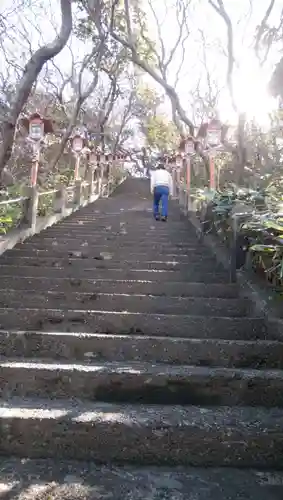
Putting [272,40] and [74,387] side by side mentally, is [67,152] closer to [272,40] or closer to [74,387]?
[272,40]

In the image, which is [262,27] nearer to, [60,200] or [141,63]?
[141,63]

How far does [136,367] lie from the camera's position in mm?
3562

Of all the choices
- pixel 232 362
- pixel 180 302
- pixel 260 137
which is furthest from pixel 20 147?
pixel 232 362

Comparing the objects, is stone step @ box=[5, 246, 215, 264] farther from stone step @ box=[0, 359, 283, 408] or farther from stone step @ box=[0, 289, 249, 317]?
stone step @ box=[0, 359, 283, 408]

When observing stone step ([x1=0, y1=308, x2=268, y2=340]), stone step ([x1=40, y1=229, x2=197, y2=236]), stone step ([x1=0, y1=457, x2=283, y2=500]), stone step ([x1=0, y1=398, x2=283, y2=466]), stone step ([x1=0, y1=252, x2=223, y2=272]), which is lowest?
stone step ([x1=0, y1=457, x2=283, y2=500])

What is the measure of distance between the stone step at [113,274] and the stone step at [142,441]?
9.64ft

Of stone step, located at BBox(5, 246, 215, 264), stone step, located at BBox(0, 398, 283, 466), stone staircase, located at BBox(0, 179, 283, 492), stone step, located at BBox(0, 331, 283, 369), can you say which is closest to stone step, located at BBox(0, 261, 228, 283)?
stone staircase, located at BBox(0, 179, 283, 492)

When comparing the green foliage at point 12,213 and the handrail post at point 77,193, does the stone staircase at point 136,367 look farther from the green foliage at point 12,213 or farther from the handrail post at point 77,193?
the handrail post at point 77,193

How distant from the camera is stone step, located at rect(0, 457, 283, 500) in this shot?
2496 mm

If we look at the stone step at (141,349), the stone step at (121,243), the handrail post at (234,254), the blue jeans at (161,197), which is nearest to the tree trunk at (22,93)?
the stone step at (121,243)

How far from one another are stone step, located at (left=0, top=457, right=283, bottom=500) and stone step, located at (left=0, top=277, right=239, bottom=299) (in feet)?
8.48

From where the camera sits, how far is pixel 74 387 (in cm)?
338

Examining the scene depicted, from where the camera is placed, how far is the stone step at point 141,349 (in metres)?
3.76

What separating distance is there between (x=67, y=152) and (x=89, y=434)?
23331mm
